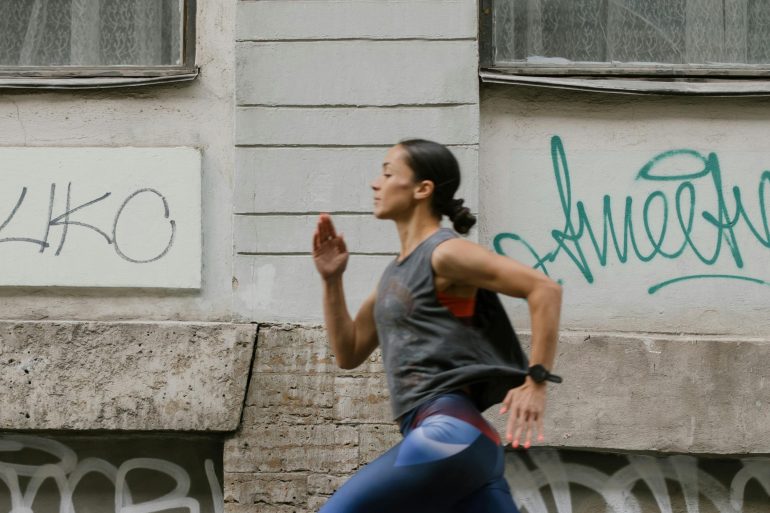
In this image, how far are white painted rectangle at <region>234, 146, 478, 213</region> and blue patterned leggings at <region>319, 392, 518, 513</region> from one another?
2.32 metres

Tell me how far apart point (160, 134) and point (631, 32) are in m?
2.13

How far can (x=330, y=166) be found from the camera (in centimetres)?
566

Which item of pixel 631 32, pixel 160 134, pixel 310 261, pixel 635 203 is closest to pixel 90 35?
pixel 160 134

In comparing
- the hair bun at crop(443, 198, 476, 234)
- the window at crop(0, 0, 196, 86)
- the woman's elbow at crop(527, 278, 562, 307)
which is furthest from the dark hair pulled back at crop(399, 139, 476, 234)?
the window at crop(0, 0, 196, 86)

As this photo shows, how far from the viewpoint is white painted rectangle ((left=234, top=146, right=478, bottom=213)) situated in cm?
564

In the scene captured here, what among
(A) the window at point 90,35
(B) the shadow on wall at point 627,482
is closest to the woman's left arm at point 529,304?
(B) the shadow on wall at point 627,482

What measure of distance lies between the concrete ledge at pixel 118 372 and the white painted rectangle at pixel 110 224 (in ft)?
0.76

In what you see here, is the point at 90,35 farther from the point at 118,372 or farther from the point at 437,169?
the point at 437,169

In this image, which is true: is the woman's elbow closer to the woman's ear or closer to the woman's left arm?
the woman's left arm

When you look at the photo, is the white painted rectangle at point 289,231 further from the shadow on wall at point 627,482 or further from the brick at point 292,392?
the shadow on wall at point 627,482

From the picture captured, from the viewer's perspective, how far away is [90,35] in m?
6.00

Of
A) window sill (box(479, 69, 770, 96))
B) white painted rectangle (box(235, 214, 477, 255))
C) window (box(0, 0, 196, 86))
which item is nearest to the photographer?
white painted rectangle (box(235, 214, 477, 255))

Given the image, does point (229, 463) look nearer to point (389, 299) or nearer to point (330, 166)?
point (330, 166)

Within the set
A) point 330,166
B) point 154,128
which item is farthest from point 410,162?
point 154,128
